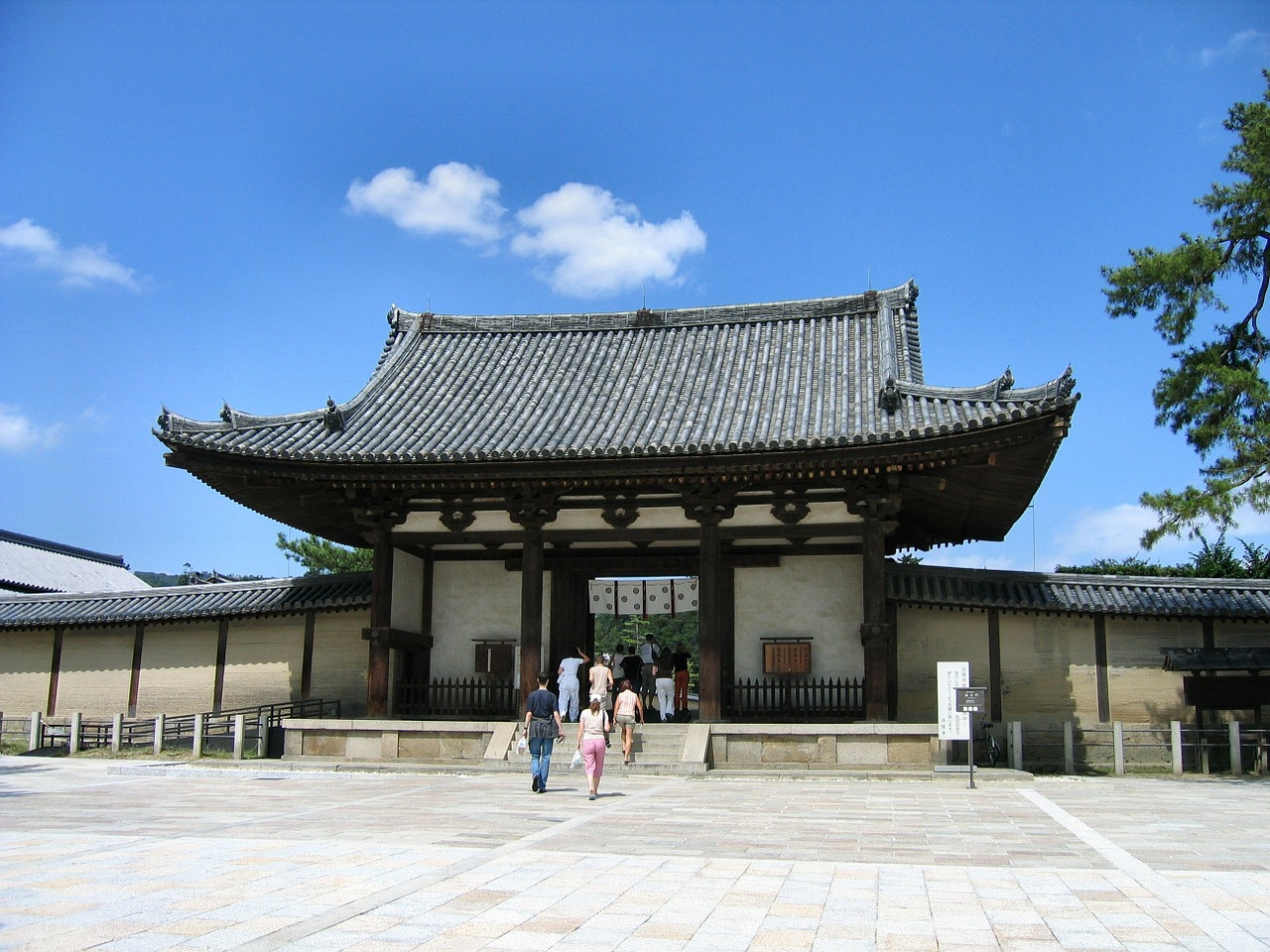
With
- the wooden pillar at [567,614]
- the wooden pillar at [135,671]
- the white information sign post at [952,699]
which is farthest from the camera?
the wooden pillar at [135,671]

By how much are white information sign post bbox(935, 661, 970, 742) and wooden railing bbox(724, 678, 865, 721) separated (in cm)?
239

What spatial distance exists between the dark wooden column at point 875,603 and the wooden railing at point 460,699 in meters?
5.98

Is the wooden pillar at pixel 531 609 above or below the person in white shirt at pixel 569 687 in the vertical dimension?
above

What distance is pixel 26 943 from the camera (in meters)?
5.88

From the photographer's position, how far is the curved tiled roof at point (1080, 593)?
18375 millimetres

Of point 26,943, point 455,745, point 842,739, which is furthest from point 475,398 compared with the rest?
point 26,943

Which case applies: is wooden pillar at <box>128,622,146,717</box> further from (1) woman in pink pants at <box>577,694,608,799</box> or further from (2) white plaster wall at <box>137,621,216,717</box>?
(1) woman in pink pants at <box>577,694,608,799</box>

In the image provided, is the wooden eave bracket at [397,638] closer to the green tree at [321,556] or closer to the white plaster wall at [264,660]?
the white plaster wall at [264,660]

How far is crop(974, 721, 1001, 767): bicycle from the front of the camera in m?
18.1

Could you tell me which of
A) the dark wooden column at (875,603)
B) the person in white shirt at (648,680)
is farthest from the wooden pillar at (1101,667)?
the person in white shirt at (648,680)

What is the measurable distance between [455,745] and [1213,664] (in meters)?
12.5

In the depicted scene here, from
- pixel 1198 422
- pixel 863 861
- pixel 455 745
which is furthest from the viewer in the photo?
pixel 1198 422

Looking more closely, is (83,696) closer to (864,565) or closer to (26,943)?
(864,565)

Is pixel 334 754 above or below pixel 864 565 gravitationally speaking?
below
